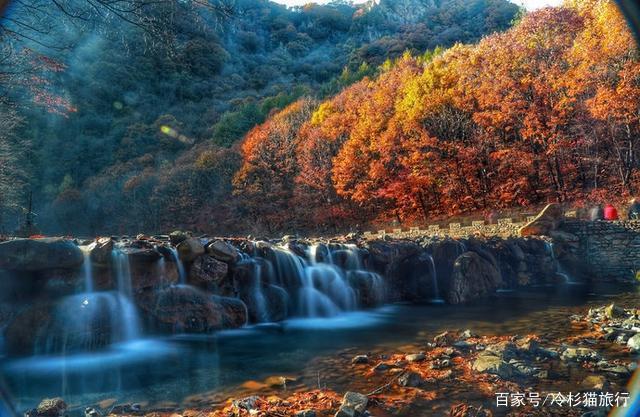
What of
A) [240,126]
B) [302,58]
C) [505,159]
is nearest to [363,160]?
[505,159]

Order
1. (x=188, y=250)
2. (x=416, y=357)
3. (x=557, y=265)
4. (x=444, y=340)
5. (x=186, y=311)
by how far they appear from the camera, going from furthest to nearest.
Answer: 1. (x=557, y=265)
2. (x=188, y=250)
3. (x=186, y=311)
4. (x=444, y=340)
5. (x=416, y=357)

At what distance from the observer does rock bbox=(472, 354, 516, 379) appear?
437 centimetres

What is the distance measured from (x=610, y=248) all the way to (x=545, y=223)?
95.6 inches

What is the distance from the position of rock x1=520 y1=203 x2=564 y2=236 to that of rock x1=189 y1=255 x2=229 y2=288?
13.3m

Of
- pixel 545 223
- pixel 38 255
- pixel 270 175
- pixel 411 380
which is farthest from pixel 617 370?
pixel 270 175

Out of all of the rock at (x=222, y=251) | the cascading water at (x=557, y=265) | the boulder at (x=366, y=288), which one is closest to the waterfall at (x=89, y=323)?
the rock at (x=222, y=251)

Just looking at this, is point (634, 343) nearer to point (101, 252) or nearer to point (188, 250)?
point (188, 250)

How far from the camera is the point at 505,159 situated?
22641 mm

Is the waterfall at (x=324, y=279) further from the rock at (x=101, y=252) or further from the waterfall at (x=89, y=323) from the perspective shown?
the rock at (x=101, y=252)

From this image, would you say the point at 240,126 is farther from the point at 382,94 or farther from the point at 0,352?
the point at 0,352

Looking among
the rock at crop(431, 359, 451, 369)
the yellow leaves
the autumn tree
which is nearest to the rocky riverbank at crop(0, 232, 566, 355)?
the rock at crop(431, 359, 451, 369)

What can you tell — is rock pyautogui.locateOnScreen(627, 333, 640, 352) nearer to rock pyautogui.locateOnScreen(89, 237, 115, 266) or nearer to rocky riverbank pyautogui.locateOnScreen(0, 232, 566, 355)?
rocky riverbank pyautogui.locateOnScreen(0, 232, 566, 355)

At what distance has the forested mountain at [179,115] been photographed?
115ft

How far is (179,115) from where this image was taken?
5309 cm
